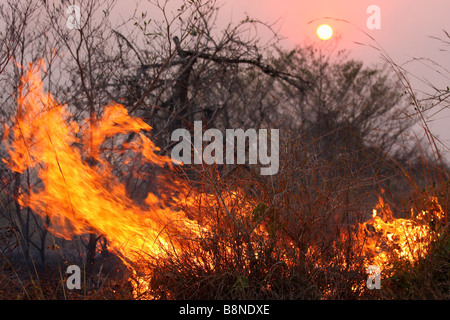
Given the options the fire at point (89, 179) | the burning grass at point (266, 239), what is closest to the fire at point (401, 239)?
the burning grass at point (266, 239)

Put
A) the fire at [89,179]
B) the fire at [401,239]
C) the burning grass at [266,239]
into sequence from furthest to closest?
the fire at [89,179] → the fire at [401,239] → the burning grass at [266,239]

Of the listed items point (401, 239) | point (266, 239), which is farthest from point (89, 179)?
point (401, 239)

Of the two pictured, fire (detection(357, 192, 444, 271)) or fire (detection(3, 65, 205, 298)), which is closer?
fire (detection(357, 192, 444, 271))

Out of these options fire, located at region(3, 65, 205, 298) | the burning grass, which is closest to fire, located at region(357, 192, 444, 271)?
the burning grass

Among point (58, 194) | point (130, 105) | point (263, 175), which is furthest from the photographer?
point (130, 105)

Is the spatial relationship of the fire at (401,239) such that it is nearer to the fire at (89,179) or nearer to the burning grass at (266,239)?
the burning grass at (266,239)

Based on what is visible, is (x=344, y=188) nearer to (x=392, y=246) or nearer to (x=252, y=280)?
(x=392, y=246)

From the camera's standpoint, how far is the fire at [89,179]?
419 cm

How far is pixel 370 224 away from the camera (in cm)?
479

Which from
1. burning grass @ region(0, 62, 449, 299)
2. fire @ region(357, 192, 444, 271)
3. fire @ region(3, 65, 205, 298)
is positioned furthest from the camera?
fire @ region(3, 65, 205, 298)

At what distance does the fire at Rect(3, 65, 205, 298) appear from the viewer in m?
4.19

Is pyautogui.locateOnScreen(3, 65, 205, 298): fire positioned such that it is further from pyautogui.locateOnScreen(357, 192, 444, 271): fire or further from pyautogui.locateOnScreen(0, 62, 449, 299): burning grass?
pyautogui.locateOnScreen(357, 192, 444, 271): fire

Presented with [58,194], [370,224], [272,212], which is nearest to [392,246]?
[370,224]

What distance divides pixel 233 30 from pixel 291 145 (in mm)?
4573
